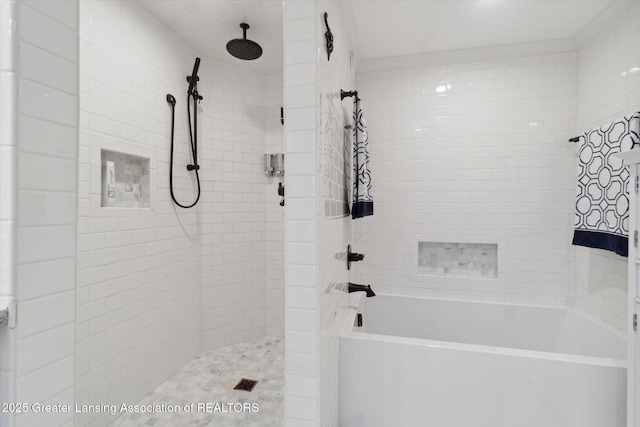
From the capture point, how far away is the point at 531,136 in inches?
95.3

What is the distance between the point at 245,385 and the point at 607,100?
3.26 meters

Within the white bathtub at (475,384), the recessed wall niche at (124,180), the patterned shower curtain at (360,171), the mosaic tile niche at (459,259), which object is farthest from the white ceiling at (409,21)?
the white bathtub at (475,384)

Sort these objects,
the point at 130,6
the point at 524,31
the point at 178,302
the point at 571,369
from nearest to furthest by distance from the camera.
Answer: the point at 571,369, the point at 130,6, the point at 524,31, the point at 178,302

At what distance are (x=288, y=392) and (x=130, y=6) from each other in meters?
2.47

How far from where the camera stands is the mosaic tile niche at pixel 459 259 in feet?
8.43

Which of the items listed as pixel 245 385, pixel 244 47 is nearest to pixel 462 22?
pixel 244 47

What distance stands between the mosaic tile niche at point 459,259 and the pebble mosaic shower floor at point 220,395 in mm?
1589

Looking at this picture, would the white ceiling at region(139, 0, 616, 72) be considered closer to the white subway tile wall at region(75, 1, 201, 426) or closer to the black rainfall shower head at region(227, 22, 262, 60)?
the black rainfall shower head at region(227, 22, 262, 60)

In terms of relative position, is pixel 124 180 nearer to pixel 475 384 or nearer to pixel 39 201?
pixel 39 201

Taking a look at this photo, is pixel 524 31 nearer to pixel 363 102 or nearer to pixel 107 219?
pixel 363 102

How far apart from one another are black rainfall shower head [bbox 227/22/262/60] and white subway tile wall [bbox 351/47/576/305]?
998 mm

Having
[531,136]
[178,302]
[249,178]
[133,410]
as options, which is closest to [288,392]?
[133,410]

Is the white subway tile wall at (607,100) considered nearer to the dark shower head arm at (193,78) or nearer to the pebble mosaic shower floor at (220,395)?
the pebble mosaic shower floor at (220,395)

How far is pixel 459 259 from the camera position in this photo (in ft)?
8.66
